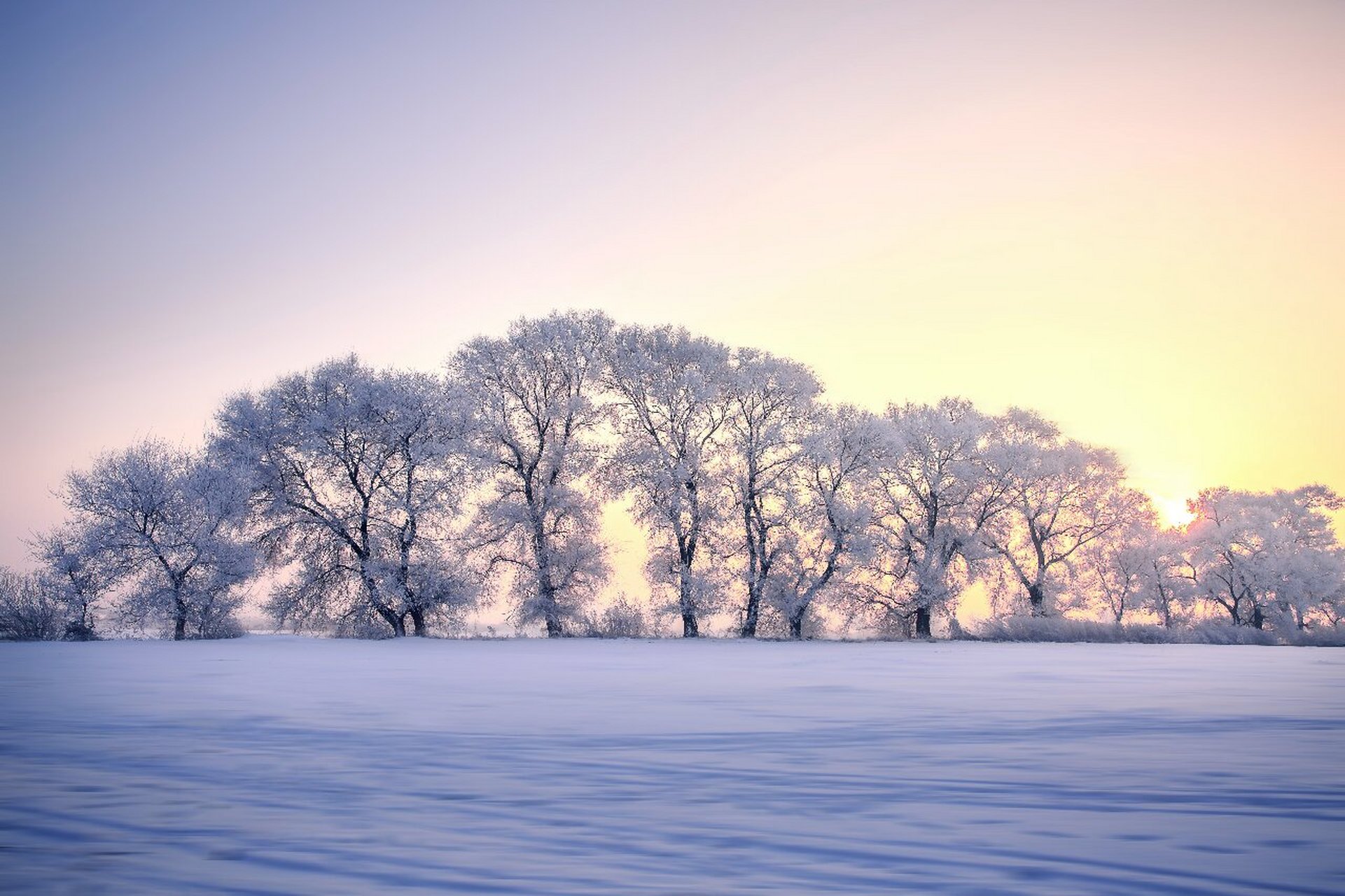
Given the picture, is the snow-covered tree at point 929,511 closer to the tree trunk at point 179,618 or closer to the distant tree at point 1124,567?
the distant tree at point 1124,567

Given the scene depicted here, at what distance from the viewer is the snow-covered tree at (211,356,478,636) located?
35.0 metres

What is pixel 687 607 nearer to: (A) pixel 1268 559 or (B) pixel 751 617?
(B) pixel 751 617

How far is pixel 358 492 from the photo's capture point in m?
35.8

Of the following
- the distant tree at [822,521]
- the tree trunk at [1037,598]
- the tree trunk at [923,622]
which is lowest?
the tree trunk at [923,622]

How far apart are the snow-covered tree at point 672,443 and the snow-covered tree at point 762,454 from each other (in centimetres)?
85

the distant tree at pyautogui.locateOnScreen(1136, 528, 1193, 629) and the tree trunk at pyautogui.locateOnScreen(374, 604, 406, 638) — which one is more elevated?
the distant tree at pyautogui.locateOnScreen(1136, 528, 1193, 629)

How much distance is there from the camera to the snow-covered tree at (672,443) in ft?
117

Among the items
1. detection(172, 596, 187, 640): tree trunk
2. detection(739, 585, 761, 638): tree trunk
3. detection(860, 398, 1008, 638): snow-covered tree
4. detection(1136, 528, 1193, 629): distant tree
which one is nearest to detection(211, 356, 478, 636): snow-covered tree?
detection(172, 596, 187, 640): tree trunk

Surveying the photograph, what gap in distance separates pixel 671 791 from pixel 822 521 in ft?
105

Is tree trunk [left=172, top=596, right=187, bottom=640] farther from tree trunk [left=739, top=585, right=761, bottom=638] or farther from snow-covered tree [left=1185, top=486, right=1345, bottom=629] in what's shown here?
snow-covered tree [left=1185, top=486, right=1345, bottom=629]

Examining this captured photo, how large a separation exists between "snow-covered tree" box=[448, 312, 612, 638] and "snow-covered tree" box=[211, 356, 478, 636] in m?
1.70

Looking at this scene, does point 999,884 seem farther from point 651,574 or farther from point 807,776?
point 651,574

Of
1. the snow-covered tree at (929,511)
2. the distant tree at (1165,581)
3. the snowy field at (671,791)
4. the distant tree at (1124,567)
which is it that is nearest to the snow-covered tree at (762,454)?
the snow-covered tree at (929,511)

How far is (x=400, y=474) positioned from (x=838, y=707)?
29423mm
